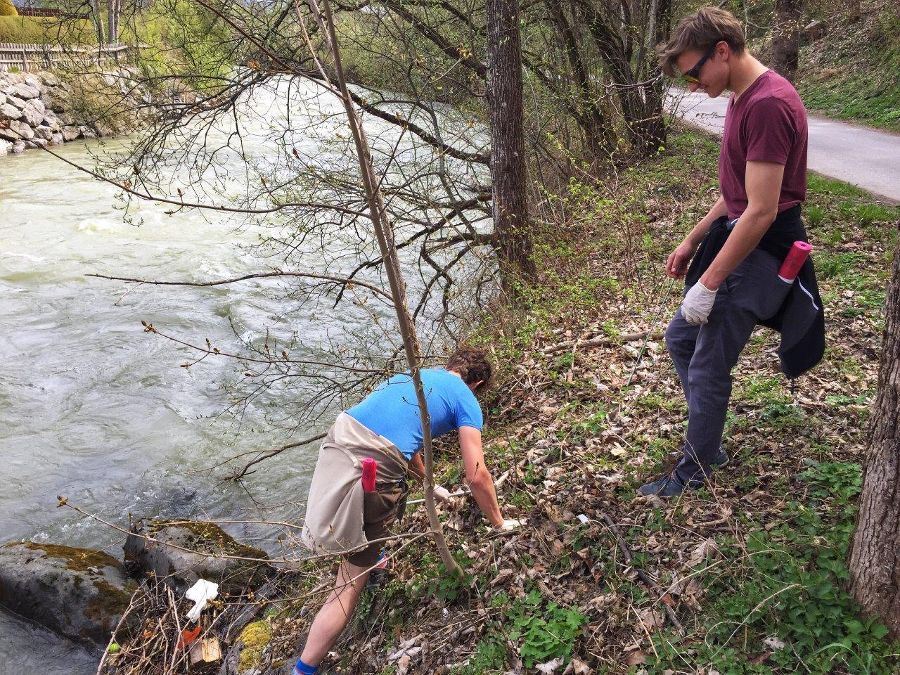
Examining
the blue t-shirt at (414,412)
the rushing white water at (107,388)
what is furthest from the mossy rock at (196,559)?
the blue t-shirt at (414,412)

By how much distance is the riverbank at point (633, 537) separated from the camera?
2.70 meters

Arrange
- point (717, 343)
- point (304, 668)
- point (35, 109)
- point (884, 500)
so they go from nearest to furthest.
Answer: point (884, 500), point (717, 343), point (304, 668), point (35, 109)

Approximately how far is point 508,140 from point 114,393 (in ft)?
19.1

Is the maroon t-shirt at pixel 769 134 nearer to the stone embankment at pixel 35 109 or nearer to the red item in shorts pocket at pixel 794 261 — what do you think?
the red item in shorts pocket at pixel 794 261

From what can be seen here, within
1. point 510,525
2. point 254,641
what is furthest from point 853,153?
point 254,641

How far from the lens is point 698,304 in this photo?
115 inches

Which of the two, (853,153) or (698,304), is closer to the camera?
(698,304)

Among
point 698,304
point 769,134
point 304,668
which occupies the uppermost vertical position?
point 769,134

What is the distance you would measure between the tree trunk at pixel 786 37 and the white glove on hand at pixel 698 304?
7947 millimetres

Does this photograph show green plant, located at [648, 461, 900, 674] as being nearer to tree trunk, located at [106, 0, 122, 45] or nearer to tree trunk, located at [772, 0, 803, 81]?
tree trunk, located at [106, 0, 122, 45]

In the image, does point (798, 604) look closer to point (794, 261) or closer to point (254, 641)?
point (794, 261)

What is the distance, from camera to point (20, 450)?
24.8 ft

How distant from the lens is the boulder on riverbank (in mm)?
4902

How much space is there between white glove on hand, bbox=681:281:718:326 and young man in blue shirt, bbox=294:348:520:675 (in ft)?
3.93
